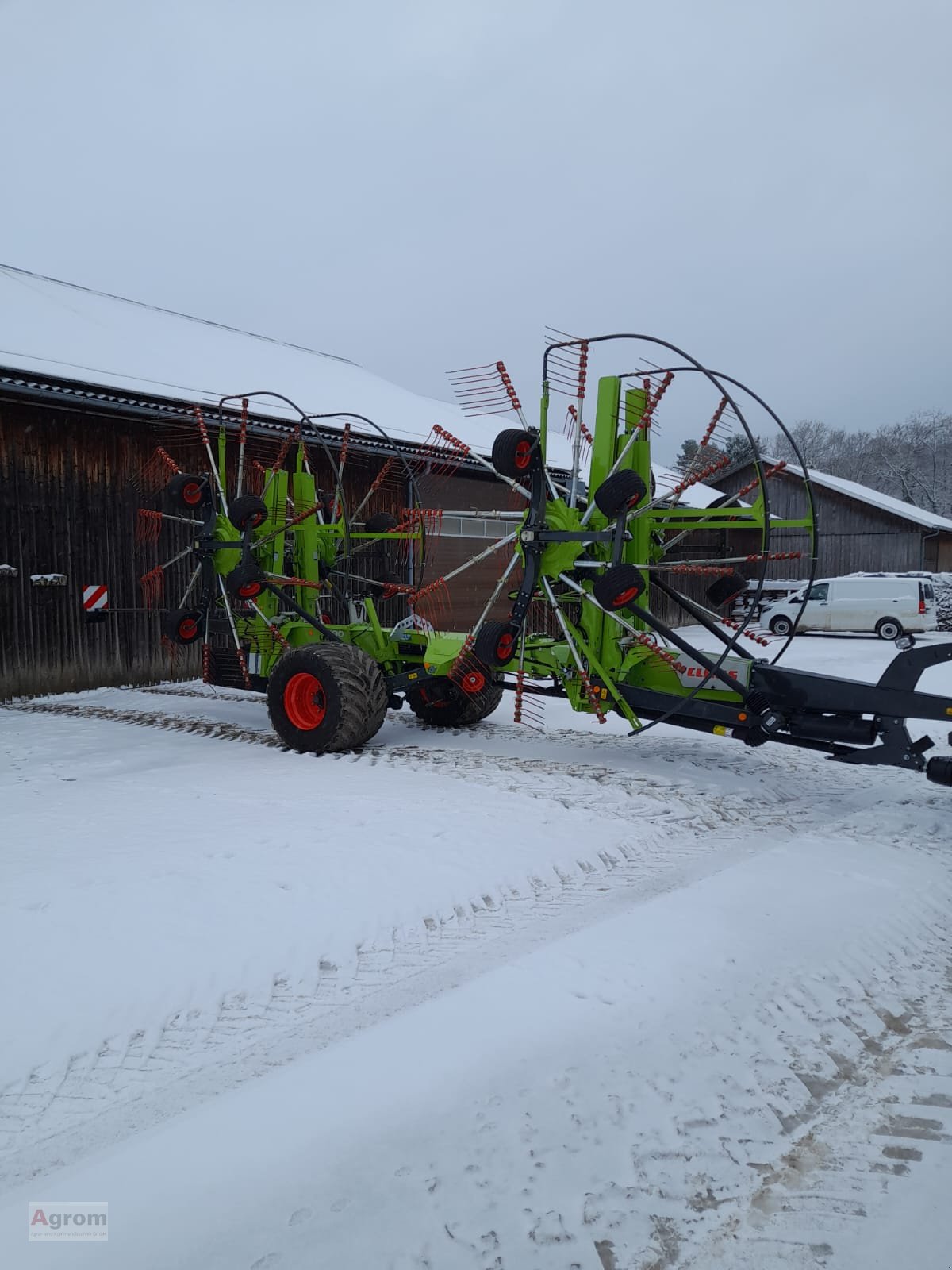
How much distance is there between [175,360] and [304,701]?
330 inches

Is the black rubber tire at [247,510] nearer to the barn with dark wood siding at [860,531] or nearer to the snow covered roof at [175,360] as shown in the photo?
the snow covered roof at [175,360]

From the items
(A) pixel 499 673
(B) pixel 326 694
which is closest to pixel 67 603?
(B) pixel 326 694

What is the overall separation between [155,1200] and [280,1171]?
326 mm

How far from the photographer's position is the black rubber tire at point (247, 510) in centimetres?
852

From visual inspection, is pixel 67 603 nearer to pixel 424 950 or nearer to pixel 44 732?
pixel 44 732

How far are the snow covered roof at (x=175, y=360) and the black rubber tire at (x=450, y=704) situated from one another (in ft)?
18.2

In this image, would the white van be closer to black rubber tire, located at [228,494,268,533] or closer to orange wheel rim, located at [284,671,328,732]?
black rubber tire, located at [228,494,268,533]

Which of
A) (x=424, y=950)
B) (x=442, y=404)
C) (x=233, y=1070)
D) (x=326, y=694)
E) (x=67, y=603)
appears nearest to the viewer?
(x=233, y=1070)

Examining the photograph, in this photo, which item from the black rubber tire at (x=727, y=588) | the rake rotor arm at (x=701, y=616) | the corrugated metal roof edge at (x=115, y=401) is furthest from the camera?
the corrugated metal roof edge at (x=115, y=401)

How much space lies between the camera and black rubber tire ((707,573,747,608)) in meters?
7.46

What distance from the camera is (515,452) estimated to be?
6914mm

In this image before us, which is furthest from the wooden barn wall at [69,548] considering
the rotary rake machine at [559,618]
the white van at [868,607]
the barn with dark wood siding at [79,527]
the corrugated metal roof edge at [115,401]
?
the white van at [868,607]

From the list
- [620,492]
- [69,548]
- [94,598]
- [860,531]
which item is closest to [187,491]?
[69,548]

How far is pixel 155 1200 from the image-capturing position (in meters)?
2.49
